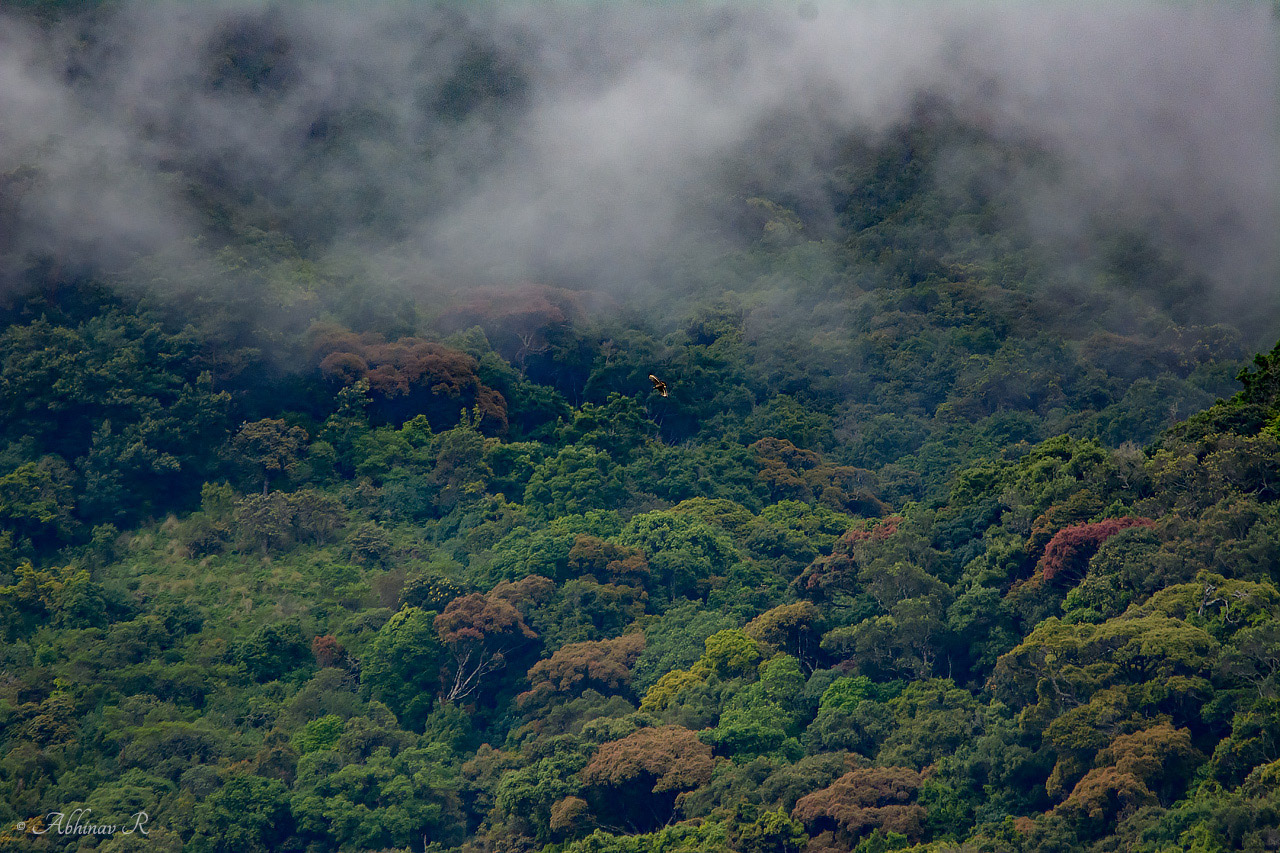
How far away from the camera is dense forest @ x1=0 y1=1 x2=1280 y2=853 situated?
31.0 m

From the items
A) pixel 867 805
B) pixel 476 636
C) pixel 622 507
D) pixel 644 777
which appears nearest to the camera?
pixel 867 805

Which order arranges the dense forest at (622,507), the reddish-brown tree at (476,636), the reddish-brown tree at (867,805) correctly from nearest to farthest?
the reddish-brown tree at (867,805) → the dense forest at (622,507) → the reddish-brown tree at (476,636)

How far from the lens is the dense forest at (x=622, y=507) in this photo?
3105 cm

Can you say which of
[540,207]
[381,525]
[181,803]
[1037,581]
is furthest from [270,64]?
[1037,581]

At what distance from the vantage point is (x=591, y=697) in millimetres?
38625

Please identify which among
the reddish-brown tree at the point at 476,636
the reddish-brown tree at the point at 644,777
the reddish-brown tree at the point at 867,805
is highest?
the reddish-brown tree at the point at 476,636

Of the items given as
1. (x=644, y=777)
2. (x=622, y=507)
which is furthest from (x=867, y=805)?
(x=622, y=507)

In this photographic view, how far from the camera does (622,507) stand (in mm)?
48719

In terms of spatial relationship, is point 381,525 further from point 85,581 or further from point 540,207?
point 540,207

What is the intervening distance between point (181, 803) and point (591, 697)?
9.69 metres

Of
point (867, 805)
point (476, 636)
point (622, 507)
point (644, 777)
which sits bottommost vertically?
point (867, 805)

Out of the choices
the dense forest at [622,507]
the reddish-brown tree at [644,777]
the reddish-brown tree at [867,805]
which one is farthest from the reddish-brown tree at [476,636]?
the reddish-brown tree at [867,805]

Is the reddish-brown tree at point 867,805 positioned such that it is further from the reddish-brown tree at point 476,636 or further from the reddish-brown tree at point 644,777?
the reddish-brown tree at point 476,636

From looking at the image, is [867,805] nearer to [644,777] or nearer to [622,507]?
[644,777]
